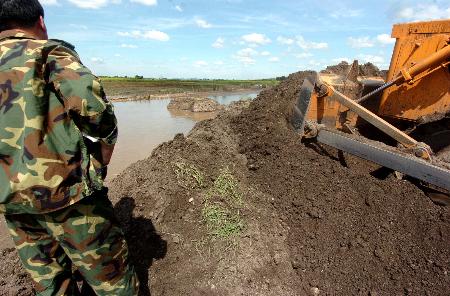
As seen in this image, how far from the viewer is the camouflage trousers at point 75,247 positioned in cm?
232

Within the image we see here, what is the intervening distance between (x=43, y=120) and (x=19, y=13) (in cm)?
62

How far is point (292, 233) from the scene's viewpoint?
3.95m

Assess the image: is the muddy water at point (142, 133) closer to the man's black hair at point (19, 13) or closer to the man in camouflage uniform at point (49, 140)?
the man in camouflage uniform at point (49, 140)

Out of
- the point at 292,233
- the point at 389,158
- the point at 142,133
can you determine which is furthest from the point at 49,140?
the point at 142,133

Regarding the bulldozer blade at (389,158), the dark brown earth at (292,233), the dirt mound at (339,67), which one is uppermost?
the dirt mound at (339,67)

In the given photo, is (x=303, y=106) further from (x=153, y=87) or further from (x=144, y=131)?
(x=153, y=87)

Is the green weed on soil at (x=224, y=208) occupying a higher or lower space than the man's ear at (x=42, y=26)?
lower

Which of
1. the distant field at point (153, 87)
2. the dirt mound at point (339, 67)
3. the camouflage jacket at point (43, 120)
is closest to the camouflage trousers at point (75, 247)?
the camouflage jacket at point (43, 120)

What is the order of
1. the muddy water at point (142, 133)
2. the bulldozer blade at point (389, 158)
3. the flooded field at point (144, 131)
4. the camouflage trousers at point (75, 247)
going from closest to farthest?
the camouflage trousers at point (75, 247) < the bulldozer blade at point (389, 158) < the muddy water at point (142, 133) < the flooded field at point (144, 131)

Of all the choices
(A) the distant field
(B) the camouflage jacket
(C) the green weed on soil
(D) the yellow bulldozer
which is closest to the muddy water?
(C) the green weed on soil

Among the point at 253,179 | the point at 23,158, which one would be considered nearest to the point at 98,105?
the point at 23,158

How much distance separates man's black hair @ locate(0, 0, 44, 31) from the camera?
6.85 ft

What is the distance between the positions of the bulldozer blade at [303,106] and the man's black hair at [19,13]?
3.61 m

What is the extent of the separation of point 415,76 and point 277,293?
2918 mm
